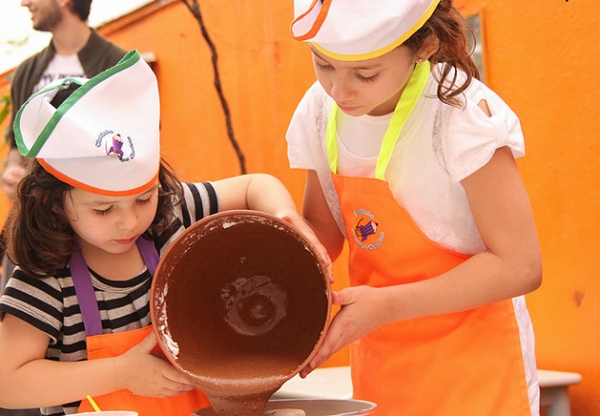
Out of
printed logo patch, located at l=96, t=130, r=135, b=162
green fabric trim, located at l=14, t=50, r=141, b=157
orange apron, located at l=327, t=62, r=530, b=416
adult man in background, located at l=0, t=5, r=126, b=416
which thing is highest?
adult man in background, located at l=0, t=5, r=126, b=416

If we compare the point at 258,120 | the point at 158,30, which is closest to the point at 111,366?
the point at 258,120

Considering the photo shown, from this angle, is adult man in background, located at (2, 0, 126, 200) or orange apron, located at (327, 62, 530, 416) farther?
adult man in background, located at (2, 0, 126, 200)

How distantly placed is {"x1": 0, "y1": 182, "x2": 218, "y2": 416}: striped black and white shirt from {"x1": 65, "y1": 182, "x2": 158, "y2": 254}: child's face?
0.10 meters

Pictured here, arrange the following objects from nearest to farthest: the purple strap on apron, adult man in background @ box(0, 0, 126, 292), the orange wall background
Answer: the purple strap on apron < the orange wall background < adult man in background @ box(0, 0, 126, 292)

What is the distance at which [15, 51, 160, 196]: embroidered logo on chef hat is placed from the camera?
145 cm

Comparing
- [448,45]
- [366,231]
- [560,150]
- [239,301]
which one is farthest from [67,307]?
[560,150]

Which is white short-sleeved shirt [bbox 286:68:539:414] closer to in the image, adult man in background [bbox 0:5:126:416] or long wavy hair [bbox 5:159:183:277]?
long wavy hair [bbox 5:159:183:277]

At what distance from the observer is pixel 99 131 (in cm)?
149

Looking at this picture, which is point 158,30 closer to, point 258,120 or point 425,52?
point 258,120

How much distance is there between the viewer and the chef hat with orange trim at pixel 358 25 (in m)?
1.42

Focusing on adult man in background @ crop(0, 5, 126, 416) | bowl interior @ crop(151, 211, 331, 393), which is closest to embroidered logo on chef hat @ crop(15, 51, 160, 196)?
bowl interior @ crop(151, 211, 331, 393)

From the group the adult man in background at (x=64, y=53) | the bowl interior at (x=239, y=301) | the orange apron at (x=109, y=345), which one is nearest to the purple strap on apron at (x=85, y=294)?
the orange apron at (x=109, y=345)

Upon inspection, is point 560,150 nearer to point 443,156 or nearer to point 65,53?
point 443,156

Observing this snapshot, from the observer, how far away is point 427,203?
160cm
